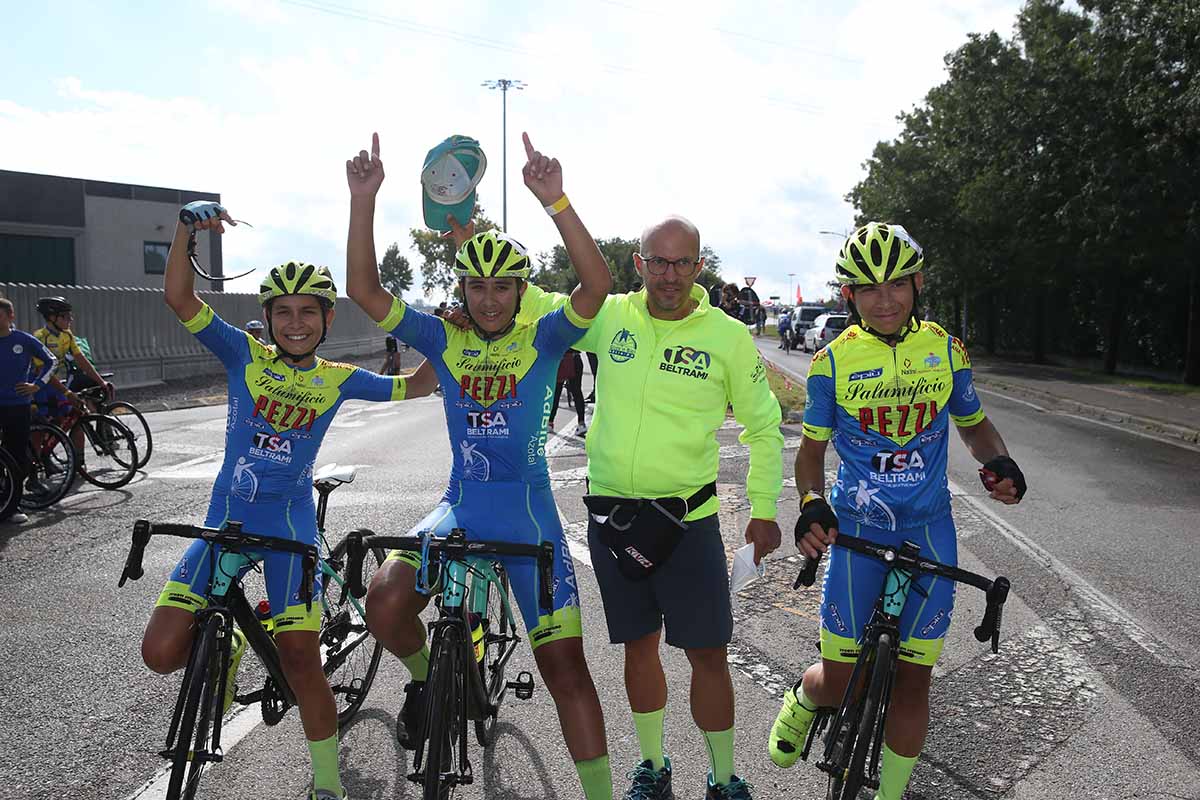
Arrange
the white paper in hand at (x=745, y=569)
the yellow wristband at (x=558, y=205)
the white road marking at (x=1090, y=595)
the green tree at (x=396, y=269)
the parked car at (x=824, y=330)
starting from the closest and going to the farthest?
the white paper in hand at (x=745, y=569) → the yellow wristband at (x=558, y=205) → the white road marking at (x=1090, y=595) → the parked car at (x=824, y=330) → the green tree at (x=396, y=269)

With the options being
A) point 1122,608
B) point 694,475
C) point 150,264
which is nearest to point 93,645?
point 694,475

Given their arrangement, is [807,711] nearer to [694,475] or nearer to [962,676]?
[694,475]

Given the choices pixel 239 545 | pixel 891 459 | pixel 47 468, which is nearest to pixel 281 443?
pixel 239 545

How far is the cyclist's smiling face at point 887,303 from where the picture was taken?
12.3ft

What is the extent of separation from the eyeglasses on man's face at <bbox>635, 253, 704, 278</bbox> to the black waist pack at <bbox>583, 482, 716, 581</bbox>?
0.88m

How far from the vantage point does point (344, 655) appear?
4.71 m

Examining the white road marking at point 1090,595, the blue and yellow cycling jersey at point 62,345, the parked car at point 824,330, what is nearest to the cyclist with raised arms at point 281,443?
the white road marking at point 1090,595

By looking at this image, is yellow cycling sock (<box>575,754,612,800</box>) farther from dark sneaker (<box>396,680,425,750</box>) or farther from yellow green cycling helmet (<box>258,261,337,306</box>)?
yellow green cycling helmet (<box>258,261,337,306</box>)

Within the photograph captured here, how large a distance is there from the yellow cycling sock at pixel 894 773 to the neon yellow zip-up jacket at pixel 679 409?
99cm

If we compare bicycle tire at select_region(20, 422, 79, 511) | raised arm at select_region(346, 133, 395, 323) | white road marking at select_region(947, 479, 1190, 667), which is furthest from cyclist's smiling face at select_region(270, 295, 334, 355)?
bicycle tire at select_region(20, 422, 79, 511)

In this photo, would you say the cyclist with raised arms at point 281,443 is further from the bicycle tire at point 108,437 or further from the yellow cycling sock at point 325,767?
the bicycle tire at point 108,437

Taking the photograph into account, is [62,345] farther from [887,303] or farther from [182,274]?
[887,303]

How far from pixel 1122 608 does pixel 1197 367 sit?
875 inches

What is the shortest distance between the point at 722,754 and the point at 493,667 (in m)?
1.06
